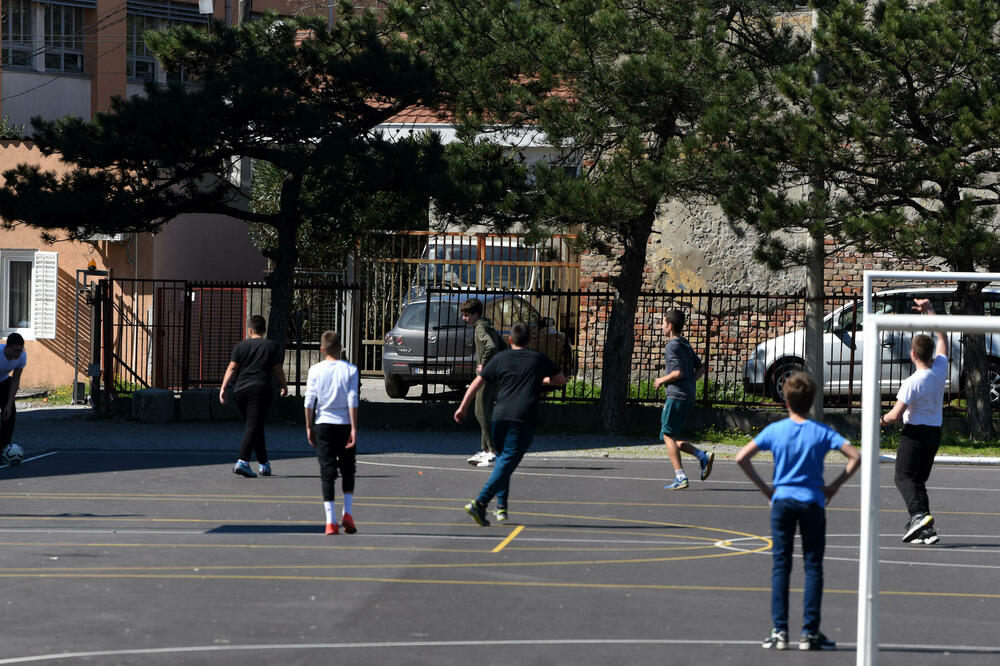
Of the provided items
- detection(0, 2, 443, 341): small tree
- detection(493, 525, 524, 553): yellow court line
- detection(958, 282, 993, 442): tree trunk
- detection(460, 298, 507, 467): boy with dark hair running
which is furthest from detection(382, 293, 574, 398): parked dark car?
→ detection(493, 525, 524, 553): yellow court line

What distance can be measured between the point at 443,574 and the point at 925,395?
166 inches

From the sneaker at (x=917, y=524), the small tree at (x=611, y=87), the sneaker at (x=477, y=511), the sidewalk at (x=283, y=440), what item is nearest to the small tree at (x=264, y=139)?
the small tree at (x=611, y=87)

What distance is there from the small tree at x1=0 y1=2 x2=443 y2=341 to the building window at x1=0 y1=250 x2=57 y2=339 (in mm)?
6497

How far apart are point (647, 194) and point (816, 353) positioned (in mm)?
3196

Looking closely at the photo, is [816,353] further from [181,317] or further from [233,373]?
[181,317]

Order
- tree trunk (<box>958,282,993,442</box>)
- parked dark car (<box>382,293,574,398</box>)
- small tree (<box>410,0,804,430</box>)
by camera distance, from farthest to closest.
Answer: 1. parked dark car (<box>382,293,574,398</box>)
2. tree trunk (<box>958,282,993,442</box>)
3. small tree (<box>410,0,804,430</box>)

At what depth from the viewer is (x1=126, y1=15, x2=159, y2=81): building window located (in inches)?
1410

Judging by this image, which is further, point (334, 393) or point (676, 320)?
point (676, 320)

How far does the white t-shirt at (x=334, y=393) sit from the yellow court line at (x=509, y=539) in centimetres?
162

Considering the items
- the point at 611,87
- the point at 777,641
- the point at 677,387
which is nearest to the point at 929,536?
the point at 677,387

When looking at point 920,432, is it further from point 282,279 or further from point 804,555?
point 282,279

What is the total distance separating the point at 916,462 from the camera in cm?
1084

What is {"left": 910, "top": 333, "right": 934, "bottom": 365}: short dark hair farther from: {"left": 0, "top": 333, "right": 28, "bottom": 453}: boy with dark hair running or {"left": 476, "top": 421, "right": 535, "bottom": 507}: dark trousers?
{"left": 0, "top": 333, "right": 28, "bottom": 453}: boy with dark hair running

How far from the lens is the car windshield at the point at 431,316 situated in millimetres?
21391
